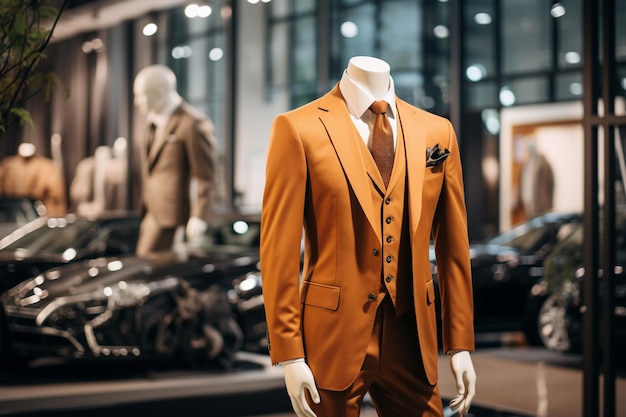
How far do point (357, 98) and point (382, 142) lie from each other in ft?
0.43

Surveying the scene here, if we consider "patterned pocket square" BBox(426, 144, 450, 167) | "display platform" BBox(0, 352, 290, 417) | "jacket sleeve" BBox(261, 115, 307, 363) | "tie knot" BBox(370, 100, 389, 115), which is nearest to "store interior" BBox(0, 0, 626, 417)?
"display platform" BBox(0, 352, 290, 417)

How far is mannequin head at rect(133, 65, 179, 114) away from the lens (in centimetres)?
732

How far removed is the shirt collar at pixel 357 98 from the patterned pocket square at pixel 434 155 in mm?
134

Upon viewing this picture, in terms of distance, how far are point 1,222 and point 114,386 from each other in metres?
2.47

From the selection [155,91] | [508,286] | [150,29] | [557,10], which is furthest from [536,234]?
[150,29]

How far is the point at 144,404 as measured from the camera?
18.6 ft

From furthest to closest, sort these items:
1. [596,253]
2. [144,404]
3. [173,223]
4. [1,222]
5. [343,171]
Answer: [1,222]
[173,223]
[144,404]
[596,253]
[343,171]

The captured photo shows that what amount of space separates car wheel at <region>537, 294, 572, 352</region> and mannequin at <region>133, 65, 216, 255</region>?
2.61 m

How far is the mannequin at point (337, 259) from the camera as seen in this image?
2.43 meters

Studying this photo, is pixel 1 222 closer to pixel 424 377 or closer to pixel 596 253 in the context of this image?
pixel 596 253

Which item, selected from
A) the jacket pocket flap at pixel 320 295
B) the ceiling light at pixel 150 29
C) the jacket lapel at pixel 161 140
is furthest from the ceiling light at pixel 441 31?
the jacket pocket flap at pixel 320 295

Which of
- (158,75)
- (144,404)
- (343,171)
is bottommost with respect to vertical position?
(144,404)

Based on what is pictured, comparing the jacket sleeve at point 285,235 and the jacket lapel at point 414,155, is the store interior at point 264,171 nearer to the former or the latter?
the jacket sleeve at point 285,235

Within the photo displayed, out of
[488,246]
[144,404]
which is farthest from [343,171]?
[488,246]
